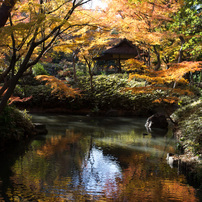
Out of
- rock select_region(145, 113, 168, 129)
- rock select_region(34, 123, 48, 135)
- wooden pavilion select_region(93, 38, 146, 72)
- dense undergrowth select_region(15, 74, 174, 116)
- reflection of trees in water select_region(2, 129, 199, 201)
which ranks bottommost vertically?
reflection of trees in water select_region(2, 129, 199, 201)

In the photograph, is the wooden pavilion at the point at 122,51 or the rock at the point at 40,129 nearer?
the rock at the point at 40,129

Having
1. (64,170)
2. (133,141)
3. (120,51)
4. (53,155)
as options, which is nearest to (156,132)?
(133,141)

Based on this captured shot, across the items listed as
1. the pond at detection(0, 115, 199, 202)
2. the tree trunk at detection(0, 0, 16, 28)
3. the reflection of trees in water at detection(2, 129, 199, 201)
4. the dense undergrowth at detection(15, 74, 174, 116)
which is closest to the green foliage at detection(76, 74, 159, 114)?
the dense undergrowth at detection(15, 74, 174, 116)

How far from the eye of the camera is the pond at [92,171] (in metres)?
3.46

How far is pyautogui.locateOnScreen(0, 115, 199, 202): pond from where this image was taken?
346 cm

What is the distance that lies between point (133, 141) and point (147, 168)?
2.53m

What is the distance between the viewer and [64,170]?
4562 millimetres

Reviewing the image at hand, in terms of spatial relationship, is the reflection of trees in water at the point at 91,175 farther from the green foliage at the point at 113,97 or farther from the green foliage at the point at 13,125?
the green foliage at the point at 113,97

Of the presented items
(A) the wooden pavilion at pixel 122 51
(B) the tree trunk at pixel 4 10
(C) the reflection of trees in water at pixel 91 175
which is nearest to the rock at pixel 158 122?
(C) the reflection of trees in water at pixel 91 175

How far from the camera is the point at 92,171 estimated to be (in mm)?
4613

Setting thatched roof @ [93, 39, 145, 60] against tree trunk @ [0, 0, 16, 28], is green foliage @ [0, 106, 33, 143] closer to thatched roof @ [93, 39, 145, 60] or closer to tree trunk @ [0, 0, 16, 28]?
tree trunk @ [0, 0, 16, 28]

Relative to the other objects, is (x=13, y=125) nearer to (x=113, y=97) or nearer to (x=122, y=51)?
(x=113, y=97)

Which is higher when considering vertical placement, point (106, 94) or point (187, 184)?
point (106, 94)

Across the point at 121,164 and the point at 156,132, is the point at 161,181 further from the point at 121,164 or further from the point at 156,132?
the point at 156,132
